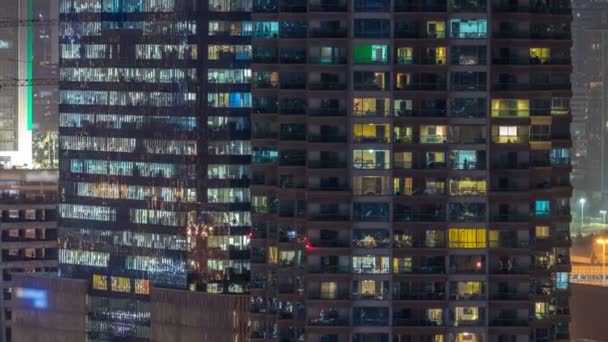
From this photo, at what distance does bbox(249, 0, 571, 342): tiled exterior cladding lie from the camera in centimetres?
10894

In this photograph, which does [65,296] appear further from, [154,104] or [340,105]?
[340,105]

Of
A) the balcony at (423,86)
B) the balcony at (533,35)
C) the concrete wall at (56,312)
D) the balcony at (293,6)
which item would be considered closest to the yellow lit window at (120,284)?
the concrete wall at (56,312)

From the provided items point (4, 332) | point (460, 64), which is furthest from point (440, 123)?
point (4, 332)

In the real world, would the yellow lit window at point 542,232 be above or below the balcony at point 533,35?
below

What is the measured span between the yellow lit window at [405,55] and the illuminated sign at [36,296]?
4152 centimetres

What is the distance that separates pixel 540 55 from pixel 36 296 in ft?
146

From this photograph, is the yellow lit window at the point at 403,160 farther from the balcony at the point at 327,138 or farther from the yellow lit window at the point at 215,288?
the yellow lit window at the point at 215,288

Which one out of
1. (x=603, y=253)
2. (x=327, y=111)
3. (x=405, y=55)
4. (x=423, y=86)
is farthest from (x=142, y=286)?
(x=603, y=253)

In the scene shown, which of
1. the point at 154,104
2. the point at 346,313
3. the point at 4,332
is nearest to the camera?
the point at 346,313

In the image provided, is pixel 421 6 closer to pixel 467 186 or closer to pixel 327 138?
pixel 327 138

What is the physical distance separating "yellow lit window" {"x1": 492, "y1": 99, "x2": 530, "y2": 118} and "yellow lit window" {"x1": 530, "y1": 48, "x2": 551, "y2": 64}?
187 centimetres

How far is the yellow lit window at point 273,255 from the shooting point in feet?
370

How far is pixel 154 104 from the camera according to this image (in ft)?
462

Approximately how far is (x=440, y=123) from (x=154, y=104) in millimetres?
34477
